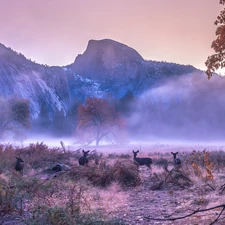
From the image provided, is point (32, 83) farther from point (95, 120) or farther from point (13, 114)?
point (95, 120)

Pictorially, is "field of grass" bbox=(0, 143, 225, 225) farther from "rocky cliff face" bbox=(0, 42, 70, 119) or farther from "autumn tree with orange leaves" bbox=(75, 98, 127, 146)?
"rocky cliff face" bbox=(0, 42, 70, 119)

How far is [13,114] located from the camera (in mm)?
46750

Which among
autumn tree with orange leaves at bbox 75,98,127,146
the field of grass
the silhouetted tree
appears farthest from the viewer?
autumn tree with orange leaves at bbox 75,98,127,146

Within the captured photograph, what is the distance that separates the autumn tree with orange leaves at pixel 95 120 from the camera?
4931cm

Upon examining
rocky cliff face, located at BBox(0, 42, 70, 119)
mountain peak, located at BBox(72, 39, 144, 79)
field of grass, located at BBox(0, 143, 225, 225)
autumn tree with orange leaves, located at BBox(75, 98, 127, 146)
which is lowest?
field of grass, located at BBox(0, 143, 225, 225)

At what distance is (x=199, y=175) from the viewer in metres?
11.4

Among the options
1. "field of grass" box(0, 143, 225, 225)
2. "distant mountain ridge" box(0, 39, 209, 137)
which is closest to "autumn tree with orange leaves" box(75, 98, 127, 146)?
"distant mountain ridge" box(0, 39, 209, 137)

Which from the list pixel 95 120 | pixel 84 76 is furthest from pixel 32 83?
pixel 84 76

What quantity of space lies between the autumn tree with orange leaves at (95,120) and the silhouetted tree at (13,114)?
8.75 meters

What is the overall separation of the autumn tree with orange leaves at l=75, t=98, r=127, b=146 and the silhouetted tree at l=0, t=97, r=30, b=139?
28.7 feet

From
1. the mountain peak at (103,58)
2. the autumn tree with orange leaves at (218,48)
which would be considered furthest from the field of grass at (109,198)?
the mountain peak at (103,58)

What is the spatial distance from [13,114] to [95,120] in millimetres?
13294

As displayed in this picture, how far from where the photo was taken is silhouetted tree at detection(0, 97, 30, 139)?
46.1 m

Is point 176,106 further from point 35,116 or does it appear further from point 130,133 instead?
point 35,116
